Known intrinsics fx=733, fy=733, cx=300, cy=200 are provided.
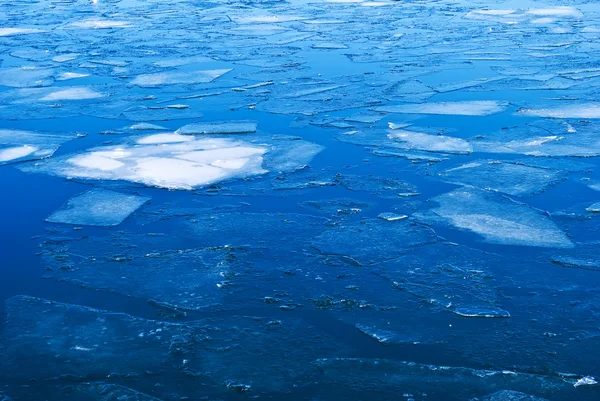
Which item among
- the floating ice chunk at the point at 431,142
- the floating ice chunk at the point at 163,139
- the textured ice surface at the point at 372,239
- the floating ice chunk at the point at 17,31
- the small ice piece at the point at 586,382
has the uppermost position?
the small ice piece at the point at 586,382

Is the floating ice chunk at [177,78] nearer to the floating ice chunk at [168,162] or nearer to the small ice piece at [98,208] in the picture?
the floating ice chunk at [168,162]

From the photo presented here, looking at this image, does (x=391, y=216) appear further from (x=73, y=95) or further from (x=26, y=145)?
(x=73, y=95)

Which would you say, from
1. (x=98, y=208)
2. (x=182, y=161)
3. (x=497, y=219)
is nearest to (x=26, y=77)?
(x=182, y=161)

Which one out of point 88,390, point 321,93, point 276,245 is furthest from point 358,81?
point 88,390

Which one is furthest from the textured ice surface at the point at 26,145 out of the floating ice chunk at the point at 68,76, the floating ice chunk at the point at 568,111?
the floating ice chunk at the point at 568,111

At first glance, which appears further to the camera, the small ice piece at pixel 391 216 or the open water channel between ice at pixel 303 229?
the small ice piece at pixel 391 216

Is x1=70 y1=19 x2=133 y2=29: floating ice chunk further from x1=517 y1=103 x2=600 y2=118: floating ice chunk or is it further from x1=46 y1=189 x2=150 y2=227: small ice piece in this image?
x1=46 y1=189 x2=150 y2=227: small ice piece

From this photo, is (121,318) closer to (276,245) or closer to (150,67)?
(276,245)
